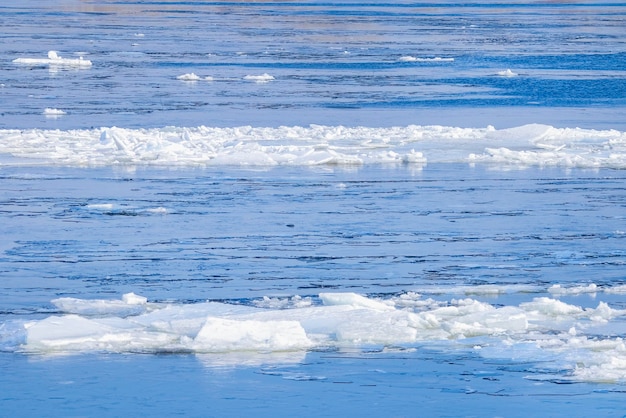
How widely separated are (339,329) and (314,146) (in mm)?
6618

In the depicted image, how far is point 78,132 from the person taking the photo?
13.5m

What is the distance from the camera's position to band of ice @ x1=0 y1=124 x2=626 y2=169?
11.7 metres

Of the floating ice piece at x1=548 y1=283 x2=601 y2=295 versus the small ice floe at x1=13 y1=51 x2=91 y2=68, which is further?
the small ice floe at x1=13 y1=51 x2=91 y2=68

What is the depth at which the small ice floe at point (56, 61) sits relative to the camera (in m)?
23.9

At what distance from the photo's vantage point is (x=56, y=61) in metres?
24.3

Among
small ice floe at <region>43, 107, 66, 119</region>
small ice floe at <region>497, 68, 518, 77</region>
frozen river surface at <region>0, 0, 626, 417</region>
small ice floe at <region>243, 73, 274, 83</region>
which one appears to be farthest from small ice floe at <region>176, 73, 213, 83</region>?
small ice floe at <region>43, 107, 66, 119</region>

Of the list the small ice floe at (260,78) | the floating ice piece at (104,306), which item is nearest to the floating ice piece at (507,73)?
the small ice floe at (260,78)

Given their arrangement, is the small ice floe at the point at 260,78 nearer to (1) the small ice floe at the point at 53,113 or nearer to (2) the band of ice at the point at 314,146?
(1) the small ice floe at the point at 53,113

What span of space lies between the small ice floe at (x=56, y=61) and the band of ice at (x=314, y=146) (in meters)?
10.4

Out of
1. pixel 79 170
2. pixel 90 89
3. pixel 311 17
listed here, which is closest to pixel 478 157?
pixel 79 170

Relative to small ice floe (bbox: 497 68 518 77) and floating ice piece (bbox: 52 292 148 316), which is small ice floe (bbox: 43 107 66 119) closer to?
small ice floe (bbox: 497 68 518 77)

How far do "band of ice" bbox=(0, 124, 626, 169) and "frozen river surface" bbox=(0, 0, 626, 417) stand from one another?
0.13 feet

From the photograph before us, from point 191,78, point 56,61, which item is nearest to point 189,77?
point 191,78

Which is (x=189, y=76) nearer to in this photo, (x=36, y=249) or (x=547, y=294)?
(x=36, y=249)
